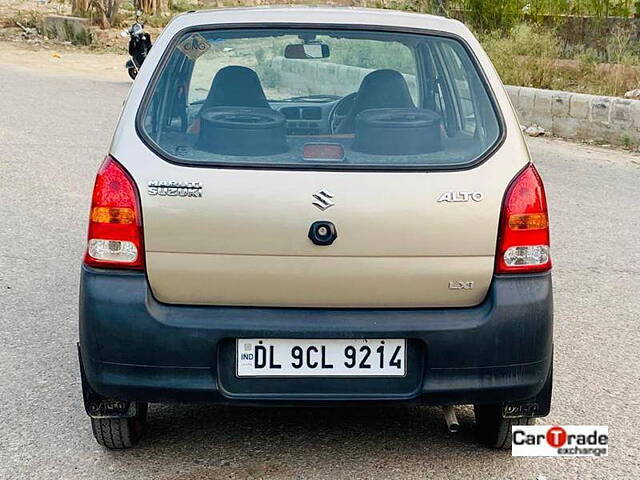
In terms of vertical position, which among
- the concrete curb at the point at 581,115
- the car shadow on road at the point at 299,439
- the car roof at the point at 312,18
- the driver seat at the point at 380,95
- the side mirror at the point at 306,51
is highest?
the car roof at the point at 312,18

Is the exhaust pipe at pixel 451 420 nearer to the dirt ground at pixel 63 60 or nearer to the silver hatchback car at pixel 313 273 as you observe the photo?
the silver hatchback car at pixel 313 273

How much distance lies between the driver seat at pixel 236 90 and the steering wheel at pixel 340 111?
0.93 feet

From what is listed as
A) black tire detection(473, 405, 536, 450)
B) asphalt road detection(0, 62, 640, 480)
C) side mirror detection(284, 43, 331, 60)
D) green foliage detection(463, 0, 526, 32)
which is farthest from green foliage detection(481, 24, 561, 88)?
black tire detection(473, 405, 536, 450)

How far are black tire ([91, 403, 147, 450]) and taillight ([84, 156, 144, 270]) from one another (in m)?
0.65

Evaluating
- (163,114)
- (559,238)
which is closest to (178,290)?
(163,114)

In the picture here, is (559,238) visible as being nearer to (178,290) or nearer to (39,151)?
(178,290)

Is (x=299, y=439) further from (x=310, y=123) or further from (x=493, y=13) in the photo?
(x=493, y=13)

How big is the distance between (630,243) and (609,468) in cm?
385

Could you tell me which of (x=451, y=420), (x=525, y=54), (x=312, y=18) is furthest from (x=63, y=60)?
(x=451, y=420)

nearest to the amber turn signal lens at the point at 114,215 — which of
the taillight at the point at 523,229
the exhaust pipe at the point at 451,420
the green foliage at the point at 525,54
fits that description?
the taillight at the point at 523,229

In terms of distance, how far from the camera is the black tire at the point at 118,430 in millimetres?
3777

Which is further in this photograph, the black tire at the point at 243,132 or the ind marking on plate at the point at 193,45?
the ind marking on plate at the point at 193,45

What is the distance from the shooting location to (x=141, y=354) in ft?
11.1

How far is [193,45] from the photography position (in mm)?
3791
